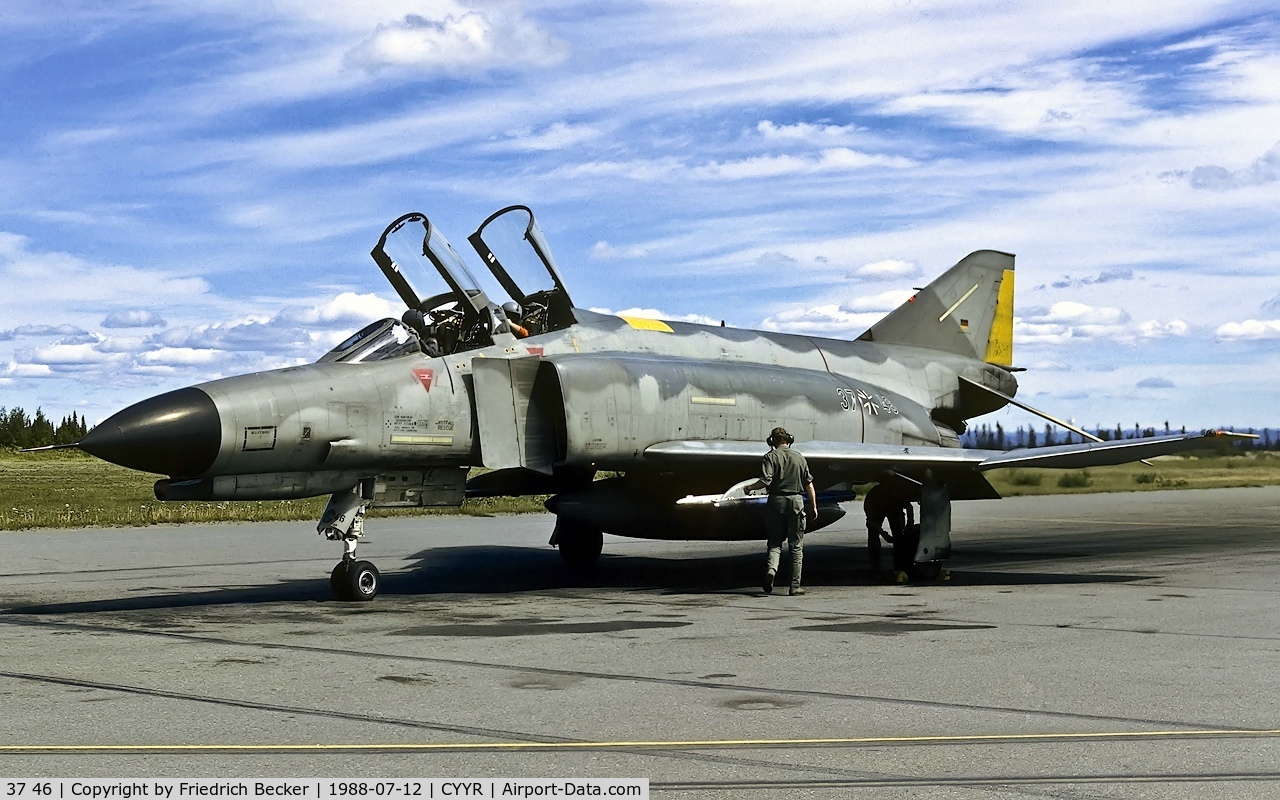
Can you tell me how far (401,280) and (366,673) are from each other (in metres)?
6.93

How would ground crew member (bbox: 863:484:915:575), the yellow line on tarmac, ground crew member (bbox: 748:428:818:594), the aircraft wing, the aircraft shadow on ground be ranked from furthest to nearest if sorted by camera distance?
ground crew member (bbox: 863:484:915:575) < the aircraft wing < ground crew member (bbox: 748:428:818:594) < the aircraft shadow on ground < the yellow line on tarmac

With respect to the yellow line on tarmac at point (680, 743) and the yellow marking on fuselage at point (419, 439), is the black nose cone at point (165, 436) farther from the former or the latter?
the yellow line on tarmac at point (680, 743)

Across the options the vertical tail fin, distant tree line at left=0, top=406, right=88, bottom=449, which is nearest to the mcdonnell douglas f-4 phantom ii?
the vertical tail fin

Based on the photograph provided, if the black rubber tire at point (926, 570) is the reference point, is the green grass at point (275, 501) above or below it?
above

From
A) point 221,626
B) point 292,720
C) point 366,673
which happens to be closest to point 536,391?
point 221,626

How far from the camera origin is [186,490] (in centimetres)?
1088

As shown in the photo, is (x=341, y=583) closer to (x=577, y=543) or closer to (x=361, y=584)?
(x=361, y=584)

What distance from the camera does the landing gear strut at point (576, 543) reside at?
15984 mm

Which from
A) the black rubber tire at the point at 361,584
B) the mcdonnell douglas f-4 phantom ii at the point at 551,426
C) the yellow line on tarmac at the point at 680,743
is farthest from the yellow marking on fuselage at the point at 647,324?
the yellow line on tarmac at the point at 680,743

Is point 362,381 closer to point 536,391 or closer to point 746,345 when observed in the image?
point 536,391

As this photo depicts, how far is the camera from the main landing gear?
37.3 feet

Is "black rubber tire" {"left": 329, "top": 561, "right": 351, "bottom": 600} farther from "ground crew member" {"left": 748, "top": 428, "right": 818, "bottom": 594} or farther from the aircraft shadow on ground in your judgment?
"ground crew member" {"left": 748, "top": 428, "right": 818, "bottom": 594}

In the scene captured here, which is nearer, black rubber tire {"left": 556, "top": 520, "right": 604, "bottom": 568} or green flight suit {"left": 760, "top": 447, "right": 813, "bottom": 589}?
green flight suit {"left": 760, "top": 447, "right": 813, "bottom": 589}

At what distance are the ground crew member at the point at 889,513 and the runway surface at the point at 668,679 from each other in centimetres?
79
